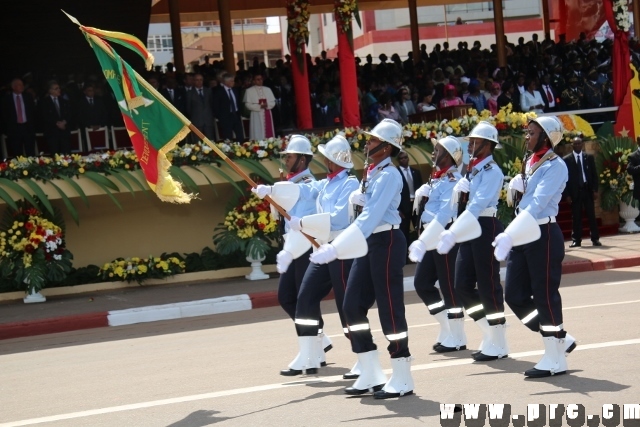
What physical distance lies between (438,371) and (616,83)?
1451cm

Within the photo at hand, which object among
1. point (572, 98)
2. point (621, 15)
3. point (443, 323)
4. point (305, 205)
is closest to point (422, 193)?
point (443, 323)

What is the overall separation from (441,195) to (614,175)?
39.1ft

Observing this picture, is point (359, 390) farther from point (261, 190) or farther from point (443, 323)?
point (443, 323)

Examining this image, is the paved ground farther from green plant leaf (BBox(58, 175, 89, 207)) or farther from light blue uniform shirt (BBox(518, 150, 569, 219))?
light blue uniform shirt (BBox(518, 150, 569, 219))

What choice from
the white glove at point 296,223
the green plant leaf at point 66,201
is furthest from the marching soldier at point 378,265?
the green plant leaf at point 66,201

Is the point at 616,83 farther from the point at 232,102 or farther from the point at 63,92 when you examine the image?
the point at 63,92

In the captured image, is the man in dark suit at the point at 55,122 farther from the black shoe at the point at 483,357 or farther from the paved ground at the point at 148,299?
the black shoe at the point at 483,357

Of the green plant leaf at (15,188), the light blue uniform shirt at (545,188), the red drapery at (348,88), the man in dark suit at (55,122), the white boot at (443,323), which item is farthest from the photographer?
the red drapery at (348,88)

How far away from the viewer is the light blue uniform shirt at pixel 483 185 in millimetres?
9688

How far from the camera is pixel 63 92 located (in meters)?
19.9

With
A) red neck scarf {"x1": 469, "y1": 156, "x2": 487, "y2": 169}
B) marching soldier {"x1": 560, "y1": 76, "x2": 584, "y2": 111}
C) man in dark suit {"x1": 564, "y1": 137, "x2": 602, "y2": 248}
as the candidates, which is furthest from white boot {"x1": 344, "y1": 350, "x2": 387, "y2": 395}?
marching soldier {"x1": 560, "y1": 76, "x2": 584, "y2": 111}

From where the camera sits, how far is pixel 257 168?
18234 millimetres

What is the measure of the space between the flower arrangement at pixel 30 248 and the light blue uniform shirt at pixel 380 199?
10.1 meters

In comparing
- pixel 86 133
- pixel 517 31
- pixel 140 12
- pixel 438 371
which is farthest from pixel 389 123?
pixel 517 31
